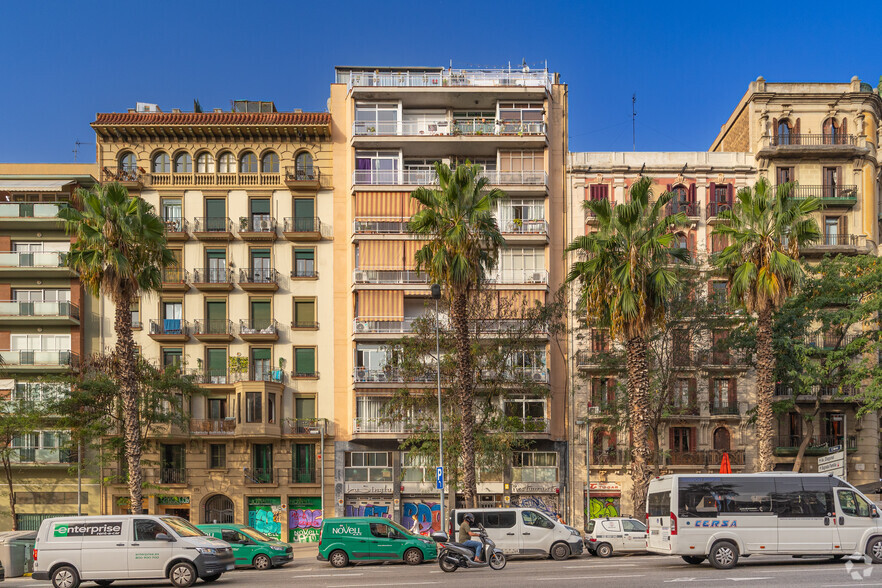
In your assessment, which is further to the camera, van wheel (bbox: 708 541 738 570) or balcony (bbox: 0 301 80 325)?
balcony (bbox: 0 301 80 325)

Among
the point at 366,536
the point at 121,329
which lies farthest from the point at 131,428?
the point at 366,536

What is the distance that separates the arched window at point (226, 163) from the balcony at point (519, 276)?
16264mm

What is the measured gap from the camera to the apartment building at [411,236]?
50.2 m

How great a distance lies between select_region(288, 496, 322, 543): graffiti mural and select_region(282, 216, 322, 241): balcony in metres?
14.5

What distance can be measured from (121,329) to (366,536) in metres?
14.5

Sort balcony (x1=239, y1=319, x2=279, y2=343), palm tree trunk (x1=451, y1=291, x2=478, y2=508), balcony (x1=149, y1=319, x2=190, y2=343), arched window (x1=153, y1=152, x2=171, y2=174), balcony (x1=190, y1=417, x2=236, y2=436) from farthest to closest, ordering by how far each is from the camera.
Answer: arched window (x1=153, y1=152, x2=171, y2=174), balcony (x1=239, y1=319, x2=279, y2=343), balcony (x1=149, y1=319, x2=190, y2=343), balcony (x1=190, y1=417, x2=236, y2=436), palm tree trunk (x1=451, y1=291, x2=478, y2=508)

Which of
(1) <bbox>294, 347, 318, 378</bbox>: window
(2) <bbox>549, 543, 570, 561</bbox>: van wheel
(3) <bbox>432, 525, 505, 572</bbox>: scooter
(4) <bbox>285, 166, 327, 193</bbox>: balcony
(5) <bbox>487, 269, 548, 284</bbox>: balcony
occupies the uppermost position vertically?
(4) <bbox>285, 166, 327, 193</bbox>: balcony

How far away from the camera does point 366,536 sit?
101ft

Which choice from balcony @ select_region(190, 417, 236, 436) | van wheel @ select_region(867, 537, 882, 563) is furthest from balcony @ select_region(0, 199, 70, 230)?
van wheel @ select_region(867, 537, 882, 563)

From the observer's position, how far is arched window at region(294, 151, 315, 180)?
175 feet

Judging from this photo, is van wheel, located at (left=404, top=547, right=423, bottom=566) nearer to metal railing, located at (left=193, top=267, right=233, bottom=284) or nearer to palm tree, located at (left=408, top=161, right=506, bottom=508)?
palm tree, located at (left=408, top=161, right=506, bottom=508)

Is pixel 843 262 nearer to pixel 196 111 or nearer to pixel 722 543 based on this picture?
pixel 722 543

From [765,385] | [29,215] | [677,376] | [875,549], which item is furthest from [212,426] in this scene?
[875,549]

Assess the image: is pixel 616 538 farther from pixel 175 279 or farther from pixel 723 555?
pixel 175 279
